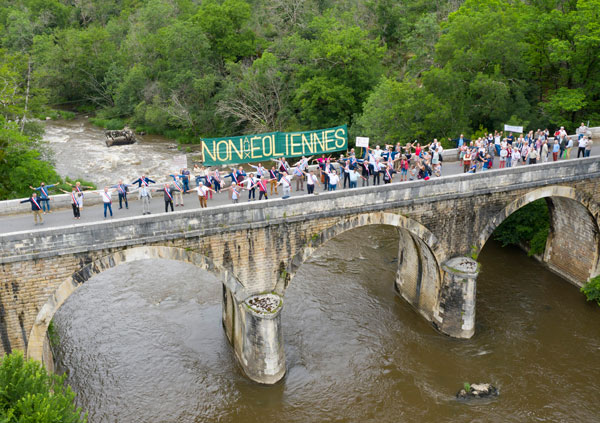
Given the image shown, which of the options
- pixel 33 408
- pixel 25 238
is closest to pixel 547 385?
pixel 33 408

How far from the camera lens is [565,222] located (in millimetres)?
33062

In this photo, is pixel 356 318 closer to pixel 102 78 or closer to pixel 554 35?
pixel 554 35

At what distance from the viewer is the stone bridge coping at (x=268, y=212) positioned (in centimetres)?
2045

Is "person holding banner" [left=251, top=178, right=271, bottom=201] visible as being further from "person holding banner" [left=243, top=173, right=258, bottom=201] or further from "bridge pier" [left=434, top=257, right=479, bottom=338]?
"bridge pier" [left=434, top=257, right=479, bottom=338]

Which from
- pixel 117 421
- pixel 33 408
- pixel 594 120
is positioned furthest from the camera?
pixel 594 120

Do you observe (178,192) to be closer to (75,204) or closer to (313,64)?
(75,204)

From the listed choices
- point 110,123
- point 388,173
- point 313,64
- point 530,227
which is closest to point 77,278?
point 388,173

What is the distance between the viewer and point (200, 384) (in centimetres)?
2548

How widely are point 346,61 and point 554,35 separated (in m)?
16.8

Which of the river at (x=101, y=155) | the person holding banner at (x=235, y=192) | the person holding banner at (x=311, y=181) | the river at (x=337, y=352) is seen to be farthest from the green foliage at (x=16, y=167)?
the person holding banner at (x=311, y=181)

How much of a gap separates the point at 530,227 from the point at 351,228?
16.9 meters

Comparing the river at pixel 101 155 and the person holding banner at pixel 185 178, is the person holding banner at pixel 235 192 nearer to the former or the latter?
the person holding banner at pixel 185 178

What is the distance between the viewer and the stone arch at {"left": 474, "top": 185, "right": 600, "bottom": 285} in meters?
28.0

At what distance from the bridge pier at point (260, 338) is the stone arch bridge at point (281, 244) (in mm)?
53
